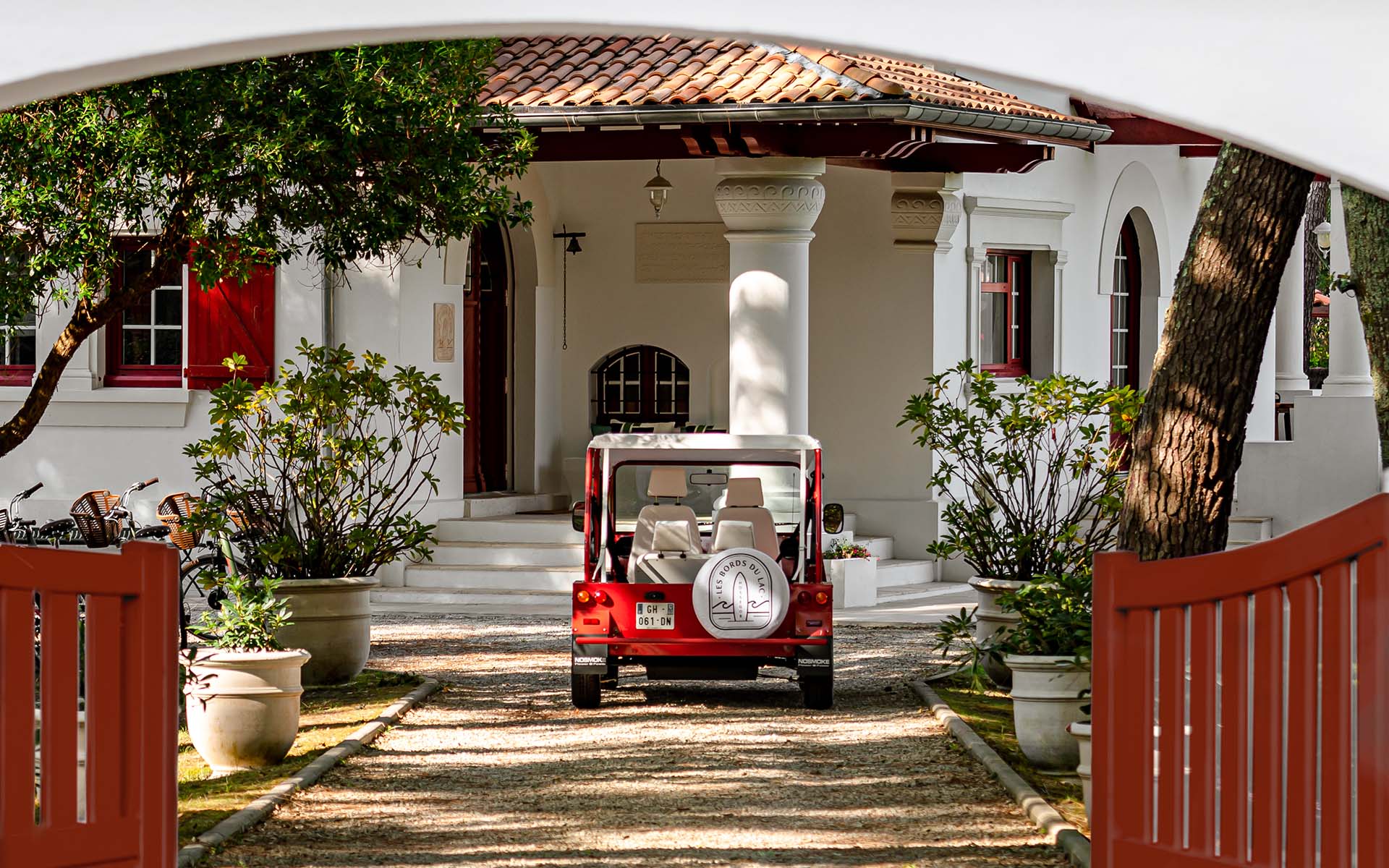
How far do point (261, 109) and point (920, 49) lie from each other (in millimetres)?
5265

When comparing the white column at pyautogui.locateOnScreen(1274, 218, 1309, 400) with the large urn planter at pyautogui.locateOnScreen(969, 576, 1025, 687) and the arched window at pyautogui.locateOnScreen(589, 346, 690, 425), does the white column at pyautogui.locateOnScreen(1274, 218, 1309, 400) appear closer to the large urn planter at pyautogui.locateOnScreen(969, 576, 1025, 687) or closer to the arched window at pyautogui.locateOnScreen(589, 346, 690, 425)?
the arched window at pyautogui.locateOnScreen(589, 346, 690, 425)

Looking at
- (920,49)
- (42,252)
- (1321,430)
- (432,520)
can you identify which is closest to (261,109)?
(42,252)

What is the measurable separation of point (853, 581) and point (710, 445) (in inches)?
205

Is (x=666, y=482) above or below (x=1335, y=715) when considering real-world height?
above

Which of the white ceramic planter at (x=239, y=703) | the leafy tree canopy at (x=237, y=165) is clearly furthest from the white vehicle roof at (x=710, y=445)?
the white ceramic planter at (x=239, y=703)

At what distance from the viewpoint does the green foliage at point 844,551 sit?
586 inches

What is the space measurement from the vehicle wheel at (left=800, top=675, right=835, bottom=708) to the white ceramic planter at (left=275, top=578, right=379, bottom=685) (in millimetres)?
2707

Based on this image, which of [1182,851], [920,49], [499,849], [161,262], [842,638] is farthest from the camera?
[842,638]

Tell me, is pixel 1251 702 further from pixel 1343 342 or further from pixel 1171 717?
pixel 1343 342

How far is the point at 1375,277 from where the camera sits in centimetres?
734

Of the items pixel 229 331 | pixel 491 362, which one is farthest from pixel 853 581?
pixel 229 331

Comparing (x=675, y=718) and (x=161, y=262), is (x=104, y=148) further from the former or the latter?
(x=675, y=718)

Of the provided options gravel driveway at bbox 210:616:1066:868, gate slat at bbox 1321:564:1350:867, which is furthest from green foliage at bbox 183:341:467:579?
gate slat at bbox 1321:564:1350:867

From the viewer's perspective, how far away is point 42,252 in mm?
8562
